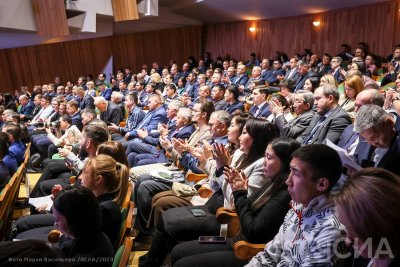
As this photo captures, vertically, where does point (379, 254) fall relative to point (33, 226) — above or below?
above

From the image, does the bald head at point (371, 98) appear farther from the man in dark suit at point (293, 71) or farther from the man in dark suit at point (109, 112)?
the man in dark suit at point (293, 71)

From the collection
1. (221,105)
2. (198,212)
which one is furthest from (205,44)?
(198,212)

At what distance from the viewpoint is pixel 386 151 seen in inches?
77.8

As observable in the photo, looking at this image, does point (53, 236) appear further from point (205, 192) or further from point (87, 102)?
point (87, 102)

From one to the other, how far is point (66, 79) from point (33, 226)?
941 centimetres

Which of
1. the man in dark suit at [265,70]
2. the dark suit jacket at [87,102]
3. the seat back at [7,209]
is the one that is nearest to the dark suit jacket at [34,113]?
the dark suit jacket at [87,102]

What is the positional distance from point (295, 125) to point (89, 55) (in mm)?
8847

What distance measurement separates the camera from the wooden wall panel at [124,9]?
8547 millimetres

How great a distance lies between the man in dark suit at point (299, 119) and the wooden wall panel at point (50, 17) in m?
5.34

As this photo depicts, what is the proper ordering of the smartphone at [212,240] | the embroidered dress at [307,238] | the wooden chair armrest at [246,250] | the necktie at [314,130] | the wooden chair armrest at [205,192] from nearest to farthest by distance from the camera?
1. the embroidered dress at [307,238]
2. the wooden chair armrest at [246,250]
3. the smartphone at [212,240]
4. the wooden chair armrest at [205,192]
5. the necktie at [314,130]

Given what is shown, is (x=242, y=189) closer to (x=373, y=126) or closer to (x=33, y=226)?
(x=373, y=126)

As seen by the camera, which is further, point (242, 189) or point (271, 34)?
point (271, 34)

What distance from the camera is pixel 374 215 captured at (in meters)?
0.99

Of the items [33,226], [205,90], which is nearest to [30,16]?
[205,90]
